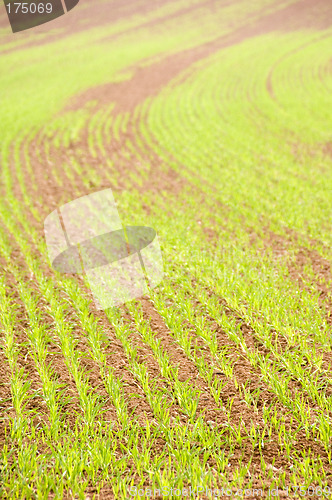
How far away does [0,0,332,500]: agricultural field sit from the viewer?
359cm

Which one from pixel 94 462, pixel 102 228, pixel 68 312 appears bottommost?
pixel 102 228

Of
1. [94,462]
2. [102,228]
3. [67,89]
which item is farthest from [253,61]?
[94,462]

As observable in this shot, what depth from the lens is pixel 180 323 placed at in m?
5.50

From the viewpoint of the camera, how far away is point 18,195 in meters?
11.5

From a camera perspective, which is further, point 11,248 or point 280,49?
point 280,49

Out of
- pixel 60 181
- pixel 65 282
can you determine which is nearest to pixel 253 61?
pixel 60 181

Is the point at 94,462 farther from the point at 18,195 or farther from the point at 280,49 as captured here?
the point at 280,49

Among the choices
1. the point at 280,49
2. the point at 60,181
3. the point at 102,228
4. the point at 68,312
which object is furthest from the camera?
the point at 280,49

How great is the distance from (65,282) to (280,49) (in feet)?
120

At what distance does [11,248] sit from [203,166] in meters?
7.60

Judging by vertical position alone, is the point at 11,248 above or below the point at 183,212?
above

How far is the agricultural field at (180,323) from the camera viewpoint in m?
3.59

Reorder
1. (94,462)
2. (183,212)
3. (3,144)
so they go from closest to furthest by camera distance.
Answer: (94,462)
(183,212)
(3,144)

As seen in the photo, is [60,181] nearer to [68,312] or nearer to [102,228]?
[102,228]
